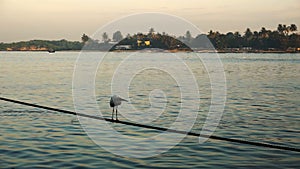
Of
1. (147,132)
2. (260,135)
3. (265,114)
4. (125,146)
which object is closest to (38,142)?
(125,146)

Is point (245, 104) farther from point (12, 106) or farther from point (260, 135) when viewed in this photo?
point (12, 106)

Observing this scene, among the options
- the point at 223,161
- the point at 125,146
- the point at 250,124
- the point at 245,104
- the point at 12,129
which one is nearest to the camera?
the point at 223,161

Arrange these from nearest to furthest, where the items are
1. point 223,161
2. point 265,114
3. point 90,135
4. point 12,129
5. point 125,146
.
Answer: point 223,161 → point 125,146 → point 90,135 → point 12,129 → point 265,114

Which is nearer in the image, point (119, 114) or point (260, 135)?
point (260, 135)

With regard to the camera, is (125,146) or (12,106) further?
(12,106)

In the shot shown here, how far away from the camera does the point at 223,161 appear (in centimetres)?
1534

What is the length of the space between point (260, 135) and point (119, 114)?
34.7 feet

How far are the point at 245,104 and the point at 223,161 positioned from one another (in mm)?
17238

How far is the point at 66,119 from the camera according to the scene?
24.2 m

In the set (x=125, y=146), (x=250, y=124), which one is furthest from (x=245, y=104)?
(x=125, y=146)

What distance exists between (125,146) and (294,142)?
25.4ft

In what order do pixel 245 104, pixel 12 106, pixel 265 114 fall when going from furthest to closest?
1. pixel 245 104
2. pixel 12 106
3. pixel 265 114

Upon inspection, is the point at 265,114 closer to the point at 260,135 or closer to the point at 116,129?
the point at 260,135

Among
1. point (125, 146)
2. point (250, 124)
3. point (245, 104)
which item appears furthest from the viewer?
point (245, 104)
